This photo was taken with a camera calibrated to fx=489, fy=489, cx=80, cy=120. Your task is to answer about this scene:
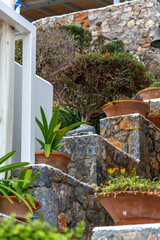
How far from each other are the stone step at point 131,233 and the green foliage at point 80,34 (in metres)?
10.1

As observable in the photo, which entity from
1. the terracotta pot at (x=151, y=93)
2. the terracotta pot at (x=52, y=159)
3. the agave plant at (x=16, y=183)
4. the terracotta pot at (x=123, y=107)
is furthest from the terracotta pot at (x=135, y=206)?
the terracotta pot at (x=151, y=93)

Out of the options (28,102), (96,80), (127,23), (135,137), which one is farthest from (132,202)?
(127,23)

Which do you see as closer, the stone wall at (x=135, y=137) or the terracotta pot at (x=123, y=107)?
the stone wall at (x=135, y=137)

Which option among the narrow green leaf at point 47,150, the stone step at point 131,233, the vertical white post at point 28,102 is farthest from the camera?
the narrow green leaf at point 47,150

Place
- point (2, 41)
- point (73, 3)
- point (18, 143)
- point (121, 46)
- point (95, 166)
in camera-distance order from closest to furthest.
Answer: point (2, 41)
point (18, 143)
point (95, 166)
point (121, 46)
point (73, 3)

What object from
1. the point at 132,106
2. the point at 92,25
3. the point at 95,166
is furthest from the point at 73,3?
the point at 95,166

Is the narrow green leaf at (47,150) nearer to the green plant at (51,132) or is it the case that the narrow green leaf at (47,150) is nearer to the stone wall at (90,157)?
the green plant at (51,132)

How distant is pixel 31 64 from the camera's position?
5.02 metres

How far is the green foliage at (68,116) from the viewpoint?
8984mm

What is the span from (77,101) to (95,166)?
3627mm

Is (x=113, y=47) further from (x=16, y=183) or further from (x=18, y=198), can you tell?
(x=18, y=198)

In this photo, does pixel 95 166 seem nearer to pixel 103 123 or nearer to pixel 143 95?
pixel 103 123

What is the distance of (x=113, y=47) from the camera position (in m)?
13.5

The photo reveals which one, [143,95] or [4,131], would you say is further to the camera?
[143,95]
